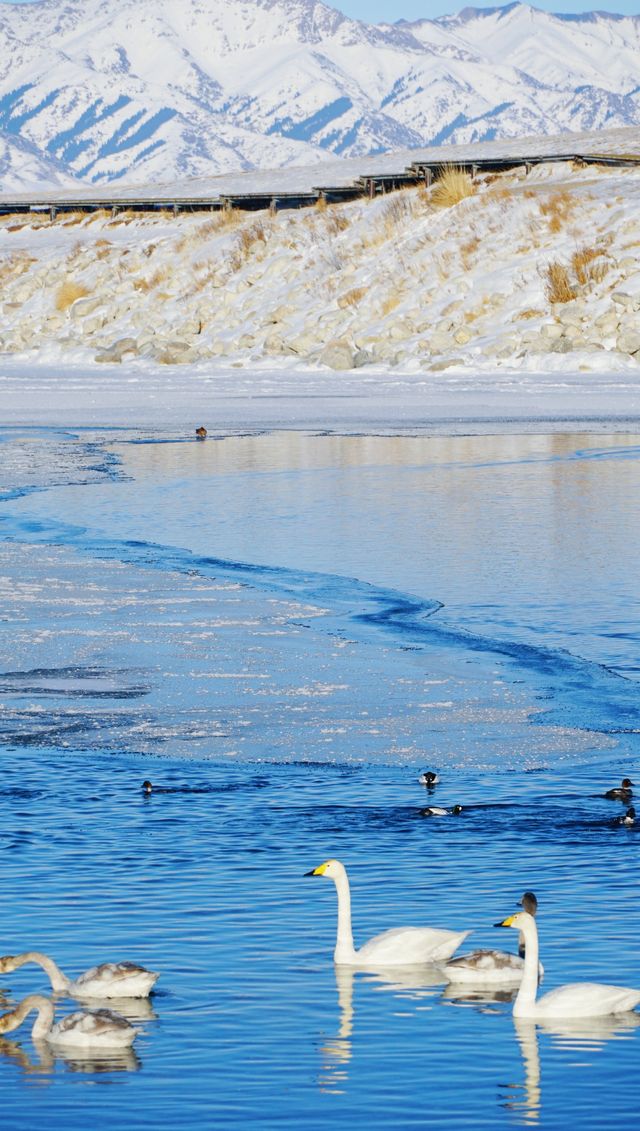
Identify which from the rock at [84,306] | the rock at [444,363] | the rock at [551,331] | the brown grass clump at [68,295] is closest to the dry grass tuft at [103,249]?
the brown grass clump at [68,295]

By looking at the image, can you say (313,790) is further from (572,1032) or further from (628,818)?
(572,1032)

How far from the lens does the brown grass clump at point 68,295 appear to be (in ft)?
238

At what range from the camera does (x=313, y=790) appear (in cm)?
1098

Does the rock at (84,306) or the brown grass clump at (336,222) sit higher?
the brown grass clump at (336,222)

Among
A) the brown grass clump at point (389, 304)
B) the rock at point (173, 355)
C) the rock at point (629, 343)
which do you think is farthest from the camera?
the rock at point (173, 355)

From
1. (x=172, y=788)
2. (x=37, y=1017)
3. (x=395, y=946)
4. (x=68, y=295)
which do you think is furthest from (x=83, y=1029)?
(x=68, y=295)

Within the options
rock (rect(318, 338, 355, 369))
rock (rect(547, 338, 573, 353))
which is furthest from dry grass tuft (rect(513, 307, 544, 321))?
rock (rect(318, 338, 355, 369))

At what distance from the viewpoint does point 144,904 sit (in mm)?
8945

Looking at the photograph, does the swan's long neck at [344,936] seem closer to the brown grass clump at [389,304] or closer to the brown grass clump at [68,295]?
the brown grass clump at [389,304]

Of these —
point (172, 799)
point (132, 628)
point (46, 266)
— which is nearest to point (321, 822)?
point (172, 799)

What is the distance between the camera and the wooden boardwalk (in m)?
66.7

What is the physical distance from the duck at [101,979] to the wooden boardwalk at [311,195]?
196 ft

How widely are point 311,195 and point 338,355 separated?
23716 millimetres

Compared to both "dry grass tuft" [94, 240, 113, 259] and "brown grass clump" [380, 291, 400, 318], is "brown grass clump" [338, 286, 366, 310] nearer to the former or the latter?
"brown grass clump" [380, 291, 400, 318]
